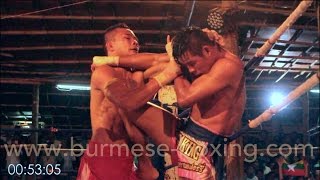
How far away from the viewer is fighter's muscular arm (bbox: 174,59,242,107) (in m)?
2.14

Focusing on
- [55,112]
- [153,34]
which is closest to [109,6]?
[153,34]

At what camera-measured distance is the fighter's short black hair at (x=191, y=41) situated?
219 cm

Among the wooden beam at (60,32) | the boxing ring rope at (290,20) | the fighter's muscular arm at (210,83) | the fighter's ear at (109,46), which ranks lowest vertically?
the fighter's muscular arm at (210,83)

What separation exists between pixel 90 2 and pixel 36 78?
3.00 m

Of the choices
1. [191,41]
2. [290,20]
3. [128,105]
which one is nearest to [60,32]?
[290,20]

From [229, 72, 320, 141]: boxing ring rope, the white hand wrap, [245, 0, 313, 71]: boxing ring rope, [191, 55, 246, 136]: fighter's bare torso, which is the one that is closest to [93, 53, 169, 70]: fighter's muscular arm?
the white hand wrap

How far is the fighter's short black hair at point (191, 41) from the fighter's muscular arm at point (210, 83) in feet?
0.39

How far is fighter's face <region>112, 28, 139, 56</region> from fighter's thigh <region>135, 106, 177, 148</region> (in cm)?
42

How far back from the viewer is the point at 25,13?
5586 millimetres

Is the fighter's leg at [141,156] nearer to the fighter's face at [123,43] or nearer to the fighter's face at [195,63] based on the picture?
the fighter's face at [123,43]

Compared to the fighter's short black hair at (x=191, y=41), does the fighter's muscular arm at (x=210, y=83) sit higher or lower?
lower

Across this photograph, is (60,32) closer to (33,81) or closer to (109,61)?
(33,81)

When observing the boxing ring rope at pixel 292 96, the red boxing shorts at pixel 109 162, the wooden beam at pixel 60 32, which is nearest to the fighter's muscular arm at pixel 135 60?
the red boxing shorts at pixel 109 162

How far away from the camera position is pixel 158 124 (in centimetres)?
→ 243
